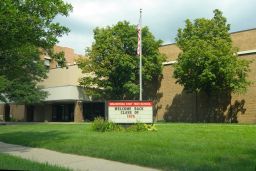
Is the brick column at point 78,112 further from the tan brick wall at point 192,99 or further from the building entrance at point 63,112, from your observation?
the tan brick wall at point 192,99

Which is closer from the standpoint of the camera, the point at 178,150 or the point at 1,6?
the point at 178,150

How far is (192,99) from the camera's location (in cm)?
4744

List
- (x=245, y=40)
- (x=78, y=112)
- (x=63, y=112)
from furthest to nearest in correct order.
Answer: (x=63, y=112) < (x=78, y=112) < (x=245, y=40)

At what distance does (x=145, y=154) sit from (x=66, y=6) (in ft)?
24.9

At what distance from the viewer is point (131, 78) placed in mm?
47969

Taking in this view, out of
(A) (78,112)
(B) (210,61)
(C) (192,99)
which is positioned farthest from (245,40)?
(A) (78,112)

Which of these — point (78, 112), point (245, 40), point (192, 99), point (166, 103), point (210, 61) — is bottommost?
point (78, 112)

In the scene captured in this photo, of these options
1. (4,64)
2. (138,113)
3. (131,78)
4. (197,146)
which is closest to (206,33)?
(131,78)

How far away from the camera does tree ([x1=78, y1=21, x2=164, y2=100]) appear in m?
47.7

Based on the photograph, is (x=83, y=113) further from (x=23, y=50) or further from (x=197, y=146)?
(x=197, y=146)

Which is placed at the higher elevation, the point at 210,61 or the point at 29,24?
the point at 210,61

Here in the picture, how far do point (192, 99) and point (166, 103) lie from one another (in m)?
3.48

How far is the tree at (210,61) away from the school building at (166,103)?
175 cm

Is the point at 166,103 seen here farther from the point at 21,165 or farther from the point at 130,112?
the point at 21,165
